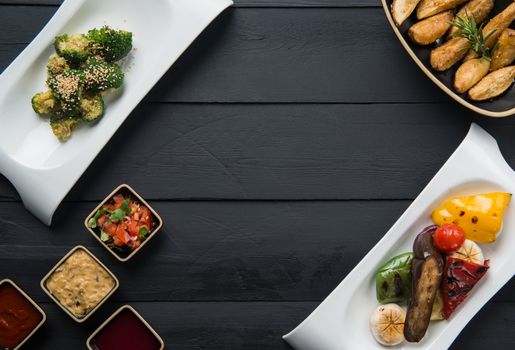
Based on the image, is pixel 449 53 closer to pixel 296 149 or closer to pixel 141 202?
pixel 296 149

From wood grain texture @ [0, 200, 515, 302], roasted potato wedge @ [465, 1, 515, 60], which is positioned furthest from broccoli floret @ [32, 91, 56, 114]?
roasted potato wedge @ [465, 1, 515, 60]

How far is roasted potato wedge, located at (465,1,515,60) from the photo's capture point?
194cm

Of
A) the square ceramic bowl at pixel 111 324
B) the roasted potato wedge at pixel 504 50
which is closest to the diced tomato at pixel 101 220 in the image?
the square ceramic bowl at pixel 111 324

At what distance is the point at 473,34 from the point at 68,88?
1.34 meters

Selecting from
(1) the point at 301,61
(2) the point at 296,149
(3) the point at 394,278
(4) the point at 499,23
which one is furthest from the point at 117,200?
(4) the point at 499,23

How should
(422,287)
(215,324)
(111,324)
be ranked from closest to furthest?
(422,287) < (111,324) < (215,324)

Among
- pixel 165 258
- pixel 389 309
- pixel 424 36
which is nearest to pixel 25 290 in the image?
pixel 165 258

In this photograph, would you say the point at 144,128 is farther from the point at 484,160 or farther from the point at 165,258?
the point at 484,160

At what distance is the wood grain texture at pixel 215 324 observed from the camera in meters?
2.08

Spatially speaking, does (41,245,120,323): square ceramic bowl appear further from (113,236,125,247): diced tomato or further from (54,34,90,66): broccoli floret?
(54,34,90,66): broccoli floret

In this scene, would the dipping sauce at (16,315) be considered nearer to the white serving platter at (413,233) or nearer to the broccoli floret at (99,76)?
the broccoli floret at (99,76)

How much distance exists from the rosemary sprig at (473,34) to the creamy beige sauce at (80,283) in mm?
1424

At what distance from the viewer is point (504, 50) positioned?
194cm

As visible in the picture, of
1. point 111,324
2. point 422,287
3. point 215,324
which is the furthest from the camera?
point 215,324
